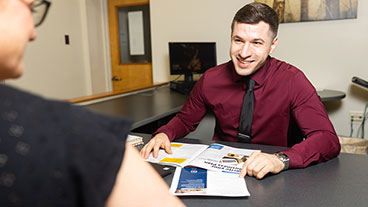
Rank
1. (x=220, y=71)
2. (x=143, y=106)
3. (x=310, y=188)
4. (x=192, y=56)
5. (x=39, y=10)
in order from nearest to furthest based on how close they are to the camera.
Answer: (x=39, y=10) < (x=310, y=188) < (x=220, y=71) < (x=143, y=106) < (x=192, y=56)

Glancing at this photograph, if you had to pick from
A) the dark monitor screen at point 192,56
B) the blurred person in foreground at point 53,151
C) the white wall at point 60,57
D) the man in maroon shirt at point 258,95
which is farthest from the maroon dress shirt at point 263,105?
the white wall at point 60,57

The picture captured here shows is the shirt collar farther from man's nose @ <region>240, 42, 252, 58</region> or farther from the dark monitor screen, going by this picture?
the dark monitor screen

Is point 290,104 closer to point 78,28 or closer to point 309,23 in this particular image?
point 309,23

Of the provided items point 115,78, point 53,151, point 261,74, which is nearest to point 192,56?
point 115,78

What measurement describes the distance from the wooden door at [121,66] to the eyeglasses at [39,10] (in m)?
3.64

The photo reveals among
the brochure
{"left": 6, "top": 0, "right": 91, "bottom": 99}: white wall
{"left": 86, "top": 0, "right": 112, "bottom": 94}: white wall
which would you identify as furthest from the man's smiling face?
{"left": 86, "top": 0, "right": 112, "bottom": 94}: white wall

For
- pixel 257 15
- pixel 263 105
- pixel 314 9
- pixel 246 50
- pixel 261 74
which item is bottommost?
pixel 263 105

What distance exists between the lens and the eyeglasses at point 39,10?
403 millimetres

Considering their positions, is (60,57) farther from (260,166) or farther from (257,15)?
(260,166)

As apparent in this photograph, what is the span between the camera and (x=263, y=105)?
5.15 ft

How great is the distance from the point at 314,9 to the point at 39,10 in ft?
9.61

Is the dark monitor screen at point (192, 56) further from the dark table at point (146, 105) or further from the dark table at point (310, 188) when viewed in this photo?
the dark table at point (310, 188)

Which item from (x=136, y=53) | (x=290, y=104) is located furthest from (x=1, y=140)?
(x=136, y=53)

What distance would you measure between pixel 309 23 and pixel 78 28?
270 centimetres
